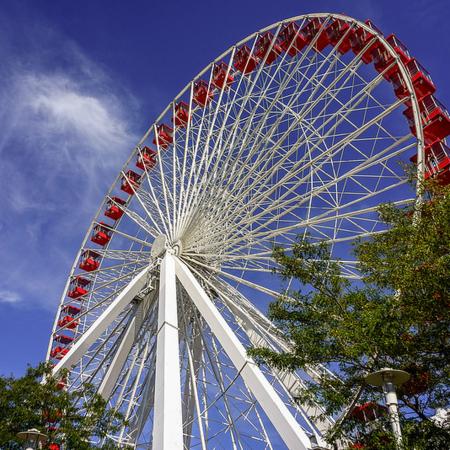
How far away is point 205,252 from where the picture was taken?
784 inches

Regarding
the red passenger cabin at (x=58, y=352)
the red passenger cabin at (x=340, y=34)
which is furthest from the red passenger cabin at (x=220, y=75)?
the red passenger cabin at (x=58, y=352)

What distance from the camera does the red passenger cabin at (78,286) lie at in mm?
27250

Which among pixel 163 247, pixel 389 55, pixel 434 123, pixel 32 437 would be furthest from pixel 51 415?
pixel 389 55

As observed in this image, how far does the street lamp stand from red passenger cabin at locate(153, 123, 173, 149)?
16.5m

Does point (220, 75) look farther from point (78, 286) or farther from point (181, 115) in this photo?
point (78, 286)

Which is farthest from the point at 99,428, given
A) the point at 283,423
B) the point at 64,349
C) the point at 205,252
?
the point at 64,349

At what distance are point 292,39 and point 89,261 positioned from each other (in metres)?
14.5

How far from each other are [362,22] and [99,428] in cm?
1559

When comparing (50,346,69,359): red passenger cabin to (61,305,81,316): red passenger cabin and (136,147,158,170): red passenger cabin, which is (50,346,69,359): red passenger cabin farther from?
(136,147,158,170): red passenger cabin

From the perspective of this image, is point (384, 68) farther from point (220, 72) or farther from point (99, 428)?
point (99, 428)

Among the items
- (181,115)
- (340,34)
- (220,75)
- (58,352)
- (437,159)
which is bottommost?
(437,159)

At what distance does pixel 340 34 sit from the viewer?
2016 cm

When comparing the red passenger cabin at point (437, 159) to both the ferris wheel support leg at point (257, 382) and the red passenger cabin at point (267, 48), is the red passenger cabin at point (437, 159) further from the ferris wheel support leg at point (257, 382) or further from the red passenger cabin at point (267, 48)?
the red passenger cabin at point (267, 48)

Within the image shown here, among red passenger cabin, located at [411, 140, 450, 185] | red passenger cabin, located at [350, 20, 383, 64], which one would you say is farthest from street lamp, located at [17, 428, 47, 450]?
red passenger cabin, located at [350, 20, 383, 64]
